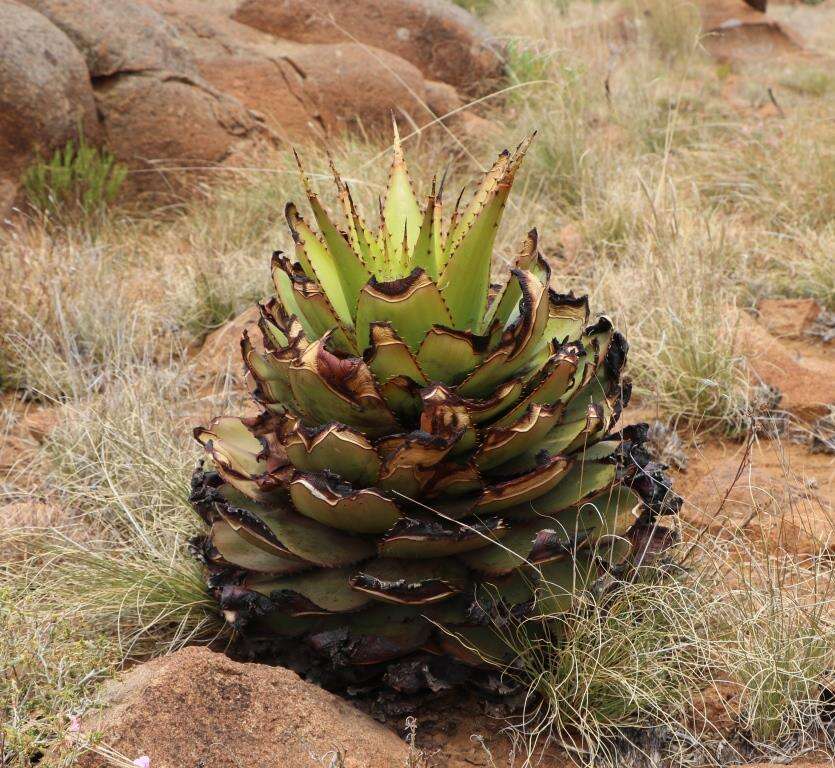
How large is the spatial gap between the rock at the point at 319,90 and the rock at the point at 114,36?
633mm

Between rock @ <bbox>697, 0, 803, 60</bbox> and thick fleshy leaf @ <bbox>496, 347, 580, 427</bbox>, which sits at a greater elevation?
thick fleshy leaf @ <bbox>496, 347, 580, 427</bbox>

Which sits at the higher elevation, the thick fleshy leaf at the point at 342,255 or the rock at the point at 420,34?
the thick fleshy leaf at the point at 342,255

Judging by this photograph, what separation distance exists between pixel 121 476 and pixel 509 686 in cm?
155

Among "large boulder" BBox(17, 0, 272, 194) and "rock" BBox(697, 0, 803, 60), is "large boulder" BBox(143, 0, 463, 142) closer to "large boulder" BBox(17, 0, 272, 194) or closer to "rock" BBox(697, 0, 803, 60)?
"large boulder" BBox(17, 0, 272, 194)

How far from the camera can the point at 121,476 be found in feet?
9.76

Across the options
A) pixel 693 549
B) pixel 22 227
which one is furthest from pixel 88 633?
pixel 22 227

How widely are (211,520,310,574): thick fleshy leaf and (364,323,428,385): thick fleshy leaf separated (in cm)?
45

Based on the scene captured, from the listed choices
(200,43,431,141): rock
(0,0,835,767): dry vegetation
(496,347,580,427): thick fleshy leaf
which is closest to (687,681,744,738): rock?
(0,0,835,767): dry vegetation

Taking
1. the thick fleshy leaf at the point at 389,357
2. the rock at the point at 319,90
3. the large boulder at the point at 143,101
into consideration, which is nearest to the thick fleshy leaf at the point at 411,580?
the thick fleshy leaf at the point at 389,357

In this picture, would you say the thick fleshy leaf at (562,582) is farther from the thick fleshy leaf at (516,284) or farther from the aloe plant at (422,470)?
the thick fleshy leaf at (516,284)

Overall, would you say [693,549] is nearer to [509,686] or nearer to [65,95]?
[509,686]

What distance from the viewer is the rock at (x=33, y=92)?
5836 millimetres

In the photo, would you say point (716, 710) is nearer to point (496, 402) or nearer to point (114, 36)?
point (496, 402)

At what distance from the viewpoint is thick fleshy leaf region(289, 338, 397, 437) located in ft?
6.04
